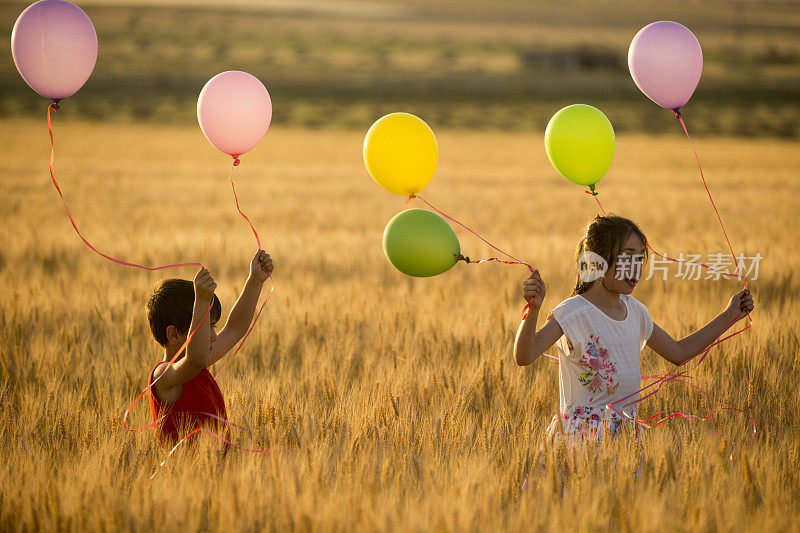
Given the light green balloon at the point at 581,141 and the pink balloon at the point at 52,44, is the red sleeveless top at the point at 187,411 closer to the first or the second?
the pink balloon at the point at 52,44

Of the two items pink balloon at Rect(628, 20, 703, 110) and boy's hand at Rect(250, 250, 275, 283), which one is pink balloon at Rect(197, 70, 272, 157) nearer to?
boy's hand at Rect(250, 250, 275, 283)

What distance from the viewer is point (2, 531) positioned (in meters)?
2.06

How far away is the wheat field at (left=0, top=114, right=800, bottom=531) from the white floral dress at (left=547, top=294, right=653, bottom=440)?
0.16m

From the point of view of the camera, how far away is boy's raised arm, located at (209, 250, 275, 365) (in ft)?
9.04

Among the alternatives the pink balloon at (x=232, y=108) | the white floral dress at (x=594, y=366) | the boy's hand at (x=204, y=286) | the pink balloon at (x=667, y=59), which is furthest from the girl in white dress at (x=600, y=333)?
the pink balloon at (x=232, y=108)

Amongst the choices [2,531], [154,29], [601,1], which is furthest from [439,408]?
[601,1]

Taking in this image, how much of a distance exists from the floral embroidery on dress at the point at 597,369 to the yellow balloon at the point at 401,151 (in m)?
0.94

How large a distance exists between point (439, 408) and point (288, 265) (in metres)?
Result: 4.07

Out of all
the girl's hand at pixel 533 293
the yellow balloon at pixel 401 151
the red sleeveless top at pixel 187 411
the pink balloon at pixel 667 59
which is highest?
the pink balloon at pixel 667 59

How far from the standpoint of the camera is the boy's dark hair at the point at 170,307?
2.62 m

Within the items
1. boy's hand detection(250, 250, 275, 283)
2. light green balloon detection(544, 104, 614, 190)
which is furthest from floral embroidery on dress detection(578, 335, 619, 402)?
boy's hand detection(250, 250, 275, 283)

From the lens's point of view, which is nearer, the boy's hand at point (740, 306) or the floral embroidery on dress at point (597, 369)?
the floral embroidery on dress at point (597, 369)

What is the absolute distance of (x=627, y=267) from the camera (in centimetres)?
266

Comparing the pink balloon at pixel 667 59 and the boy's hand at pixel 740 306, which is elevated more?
the pink balloon at pixel 667 59
